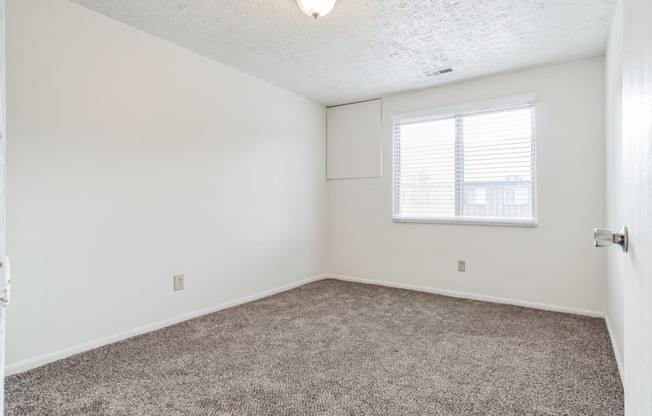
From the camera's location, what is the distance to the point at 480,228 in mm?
3711

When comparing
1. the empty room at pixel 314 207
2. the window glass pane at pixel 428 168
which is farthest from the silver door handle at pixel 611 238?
the window glass pane at pixel 428 168

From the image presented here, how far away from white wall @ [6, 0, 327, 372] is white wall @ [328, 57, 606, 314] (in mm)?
1535

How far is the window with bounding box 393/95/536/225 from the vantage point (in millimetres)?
3494

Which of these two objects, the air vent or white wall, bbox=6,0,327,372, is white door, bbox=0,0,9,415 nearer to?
white wall, bbox=6,0,327,372

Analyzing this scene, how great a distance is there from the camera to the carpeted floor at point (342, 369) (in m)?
1.75

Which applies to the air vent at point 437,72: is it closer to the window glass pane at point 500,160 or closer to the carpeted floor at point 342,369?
the window glass pane at point 500,160

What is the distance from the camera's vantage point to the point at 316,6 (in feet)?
7.23

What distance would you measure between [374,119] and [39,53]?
3.20m

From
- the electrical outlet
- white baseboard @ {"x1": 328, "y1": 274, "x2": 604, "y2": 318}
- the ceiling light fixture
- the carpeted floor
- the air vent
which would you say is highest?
the air vent

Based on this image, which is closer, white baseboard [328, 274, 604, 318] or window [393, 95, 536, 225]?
white baseboard [328, 274, 604, 318]

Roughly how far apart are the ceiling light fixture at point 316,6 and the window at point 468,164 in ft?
6.87

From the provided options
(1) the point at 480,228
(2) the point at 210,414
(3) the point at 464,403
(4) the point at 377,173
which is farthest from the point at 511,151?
(2) the point at 210,414

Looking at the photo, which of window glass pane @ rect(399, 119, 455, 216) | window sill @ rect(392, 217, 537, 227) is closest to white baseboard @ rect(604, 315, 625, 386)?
window sill @ rect(392, 217, 537, 227)

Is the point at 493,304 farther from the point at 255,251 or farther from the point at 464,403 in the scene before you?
the point at 255,251
